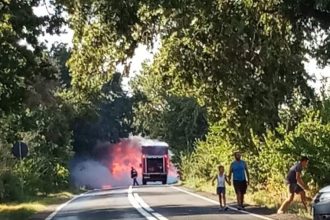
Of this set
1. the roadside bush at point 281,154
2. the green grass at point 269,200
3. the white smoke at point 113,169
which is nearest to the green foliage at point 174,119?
the white smoke at point 113,169

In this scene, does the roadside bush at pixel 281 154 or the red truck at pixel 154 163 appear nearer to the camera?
the roadside bush at pixel 281 154

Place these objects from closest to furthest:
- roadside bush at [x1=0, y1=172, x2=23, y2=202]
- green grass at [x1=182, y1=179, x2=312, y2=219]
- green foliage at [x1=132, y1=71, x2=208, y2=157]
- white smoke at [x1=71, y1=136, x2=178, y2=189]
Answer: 1. green grass at [x1=182, y1=179, x2=312, y2=219]
2. roadside bush at [x1=0, y1=172, x2=23, y2=202]
3. green foliage at [x1=132, y1=71, x2=208, y2=157]
4. white smoke at [x1=71, y1=136, x2=178, y2=189]

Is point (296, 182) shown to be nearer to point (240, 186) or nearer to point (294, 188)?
point (294, 188)

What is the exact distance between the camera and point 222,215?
22.0 meters

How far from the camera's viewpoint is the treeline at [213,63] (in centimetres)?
Answer: 2230

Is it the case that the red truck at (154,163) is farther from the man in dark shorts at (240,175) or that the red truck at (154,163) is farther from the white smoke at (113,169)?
the man in dark shorts at (240,175)

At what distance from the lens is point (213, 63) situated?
1117 inches

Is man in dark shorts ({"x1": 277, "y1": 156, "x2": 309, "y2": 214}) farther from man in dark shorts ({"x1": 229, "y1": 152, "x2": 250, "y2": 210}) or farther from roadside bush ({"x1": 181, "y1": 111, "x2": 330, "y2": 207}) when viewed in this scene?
man in dark shorts ({"x1": 229, "y1": 152, "x2": 250, "y2": 210})

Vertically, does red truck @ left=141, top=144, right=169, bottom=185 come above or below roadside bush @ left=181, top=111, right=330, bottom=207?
above

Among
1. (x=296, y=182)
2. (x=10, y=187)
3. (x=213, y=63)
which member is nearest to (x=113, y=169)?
(x=10, y=187)

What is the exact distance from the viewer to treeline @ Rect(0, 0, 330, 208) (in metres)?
22.3

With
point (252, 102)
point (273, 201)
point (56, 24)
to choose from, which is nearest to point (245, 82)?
point (252, 102)

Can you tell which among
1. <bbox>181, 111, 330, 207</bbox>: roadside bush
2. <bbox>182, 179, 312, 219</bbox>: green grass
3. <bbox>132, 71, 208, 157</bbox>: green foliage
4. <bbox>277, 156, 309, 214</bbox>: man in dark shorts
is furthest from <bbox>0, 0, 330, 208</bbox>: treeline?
<bbox>132, 71, 208, 157</bbox>: green foliage

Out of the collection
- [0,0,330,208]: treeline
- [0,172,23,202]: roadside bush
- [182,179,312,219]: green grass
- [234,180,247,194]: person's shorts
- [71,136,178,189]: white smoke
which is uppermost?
[71,136,178,189]: white smoke
